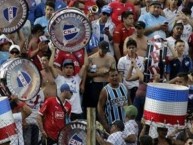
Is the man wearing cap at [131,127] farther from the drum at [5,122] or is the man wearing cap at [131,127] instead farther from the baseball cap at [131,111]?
the drum at [5,122]

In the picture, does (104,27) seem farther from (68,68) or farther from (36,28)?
(68,68)

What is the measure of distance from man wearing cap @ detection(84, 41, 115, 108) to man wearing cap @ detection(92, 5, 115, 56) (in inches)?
31.1

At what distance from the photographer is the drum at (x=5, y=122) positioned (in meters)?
13.6

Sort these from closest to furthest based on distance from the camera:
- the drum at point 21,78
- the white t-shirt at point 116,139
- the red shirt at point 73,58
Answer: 1. the drum at point 21,78
2. the white t-shirt at point 116,139
3. the red shirt at point 73,58

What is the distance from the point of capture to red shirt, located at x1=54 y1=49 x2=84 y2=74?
17984 millimetres

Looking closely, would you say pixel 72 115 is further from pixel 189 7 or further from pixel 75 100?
pixel 189 7

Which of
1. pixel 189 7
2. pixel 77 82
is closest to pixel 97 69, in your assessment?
pixel 77 82

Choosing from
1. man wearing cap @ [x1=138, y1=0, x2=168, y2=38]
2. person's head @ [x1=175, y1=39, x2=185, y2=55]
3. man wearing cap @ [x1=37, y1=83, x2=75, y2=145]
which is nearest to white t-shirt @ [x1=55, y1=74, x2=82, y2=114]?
man wearing cap @ [x1=37, y1=83, x2=75, y2=145]

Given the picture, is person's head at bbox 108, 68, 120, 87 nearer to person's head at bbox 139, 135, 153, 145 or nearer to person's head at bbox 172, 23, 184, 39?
person's head at bbox 172, 23, 184, 39

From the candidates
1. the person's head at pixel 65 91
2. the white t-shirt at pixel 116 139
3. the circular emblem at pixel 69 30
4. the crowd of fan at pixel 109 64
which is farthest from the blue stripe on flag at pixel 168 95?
the person's head at pixel 65 91

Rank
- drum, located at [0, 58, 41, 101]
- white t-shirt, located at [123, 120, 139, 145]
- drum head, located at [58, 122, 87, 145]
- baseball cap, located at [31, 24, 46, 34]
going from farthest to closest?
baseball cap, located at [31, 24, 46, 34], white t-shirt, located at [123, 120, 139, 145], drum head, located at [58, 122, 87, 145], drum, located at [0, 58, 41, 101]

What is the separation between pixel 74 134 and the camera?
48.7 ft

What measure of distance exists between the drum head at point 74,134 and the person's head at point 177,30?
5024mm

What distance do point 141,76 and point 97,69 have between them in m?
0.90
